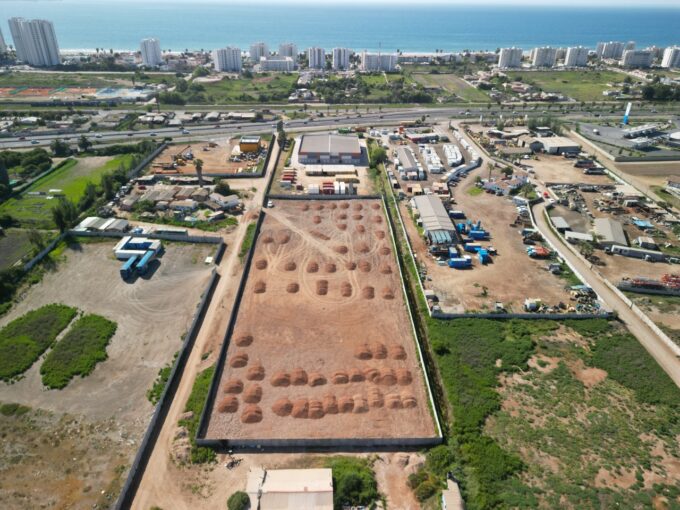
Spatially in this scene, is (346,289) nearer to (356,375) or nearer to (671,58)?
(356,375)

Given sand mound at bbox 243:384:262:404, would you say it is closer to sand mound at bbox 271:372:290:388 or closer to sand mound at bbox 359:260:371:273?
sand mound at bbox 271:372:290:388

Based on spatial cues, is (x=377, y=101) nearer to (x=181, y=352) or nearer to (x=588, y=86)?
(x=588, y=86)

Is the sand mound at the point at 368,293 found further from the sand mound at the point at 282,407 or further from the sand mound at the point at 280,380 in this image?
the sand mound at the point at 282,407

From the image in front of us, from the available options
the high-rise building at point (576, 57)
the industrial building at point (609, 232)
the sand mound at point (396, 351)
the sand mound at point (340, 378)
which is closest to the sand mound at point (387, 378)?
the sand mound at point (396, 351)

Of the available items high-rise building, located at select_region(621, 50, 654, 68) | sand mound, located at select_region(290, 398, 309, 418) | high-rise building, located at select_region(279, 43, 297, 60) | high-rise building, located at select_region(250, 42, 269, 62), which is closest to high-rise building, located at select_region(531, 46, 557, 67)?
high-rise building, located at select_region(621, 50, 654, 68)

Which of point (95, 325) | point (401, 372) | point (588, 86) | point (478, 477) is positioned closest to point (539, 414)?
point (478, 477)
